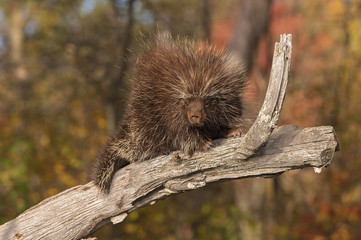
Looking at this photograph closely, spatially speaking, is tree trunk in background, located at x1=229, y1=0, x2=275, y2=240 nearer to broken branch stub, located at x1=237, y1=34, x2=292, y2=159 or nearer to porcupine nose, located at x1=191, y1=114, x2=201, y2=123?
porcupine nose, located at x1=191, y1=114, x2=201, y2=123

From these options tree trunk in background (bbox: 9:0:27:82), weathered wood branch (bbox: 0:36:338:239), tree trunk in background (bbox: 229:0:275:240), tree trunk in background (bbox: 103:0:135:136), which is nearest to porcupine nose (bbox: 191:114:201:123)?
weathered wood branch (bbox: 0:36:338:239)

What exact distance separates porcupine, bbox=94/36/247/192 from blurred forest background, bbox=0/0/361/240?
9.41 feet

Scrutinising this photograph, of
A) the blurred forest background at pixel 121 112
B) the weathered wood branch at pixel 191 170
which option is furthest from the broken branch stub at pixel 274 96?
the blurred forest background at pixel 121 112

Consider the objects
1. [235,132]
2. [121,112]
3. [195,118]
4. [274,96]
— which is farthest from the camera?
[121,112]

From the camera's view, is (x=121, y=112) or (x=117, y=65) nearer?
(x=117, y=65)

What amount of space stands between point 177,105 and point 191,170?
0.50 m

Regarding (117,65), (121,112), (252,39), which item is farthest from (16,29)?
(252,39)

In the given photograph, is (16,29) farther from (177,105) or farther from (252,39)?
(177,105)

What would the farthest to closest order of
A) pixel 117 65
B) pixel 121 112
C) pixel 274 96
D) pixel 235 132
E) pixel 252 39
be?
pixel 121 112
pixel 252 39
pixel 117 65
pixel 235 132
pixel 274 96

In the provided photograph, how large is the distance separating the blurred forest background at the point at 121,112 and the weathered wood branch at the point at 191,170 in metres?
2.54

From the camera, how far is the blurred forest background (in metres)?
7.52

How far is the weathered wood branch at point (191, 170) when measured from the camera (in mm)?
2594

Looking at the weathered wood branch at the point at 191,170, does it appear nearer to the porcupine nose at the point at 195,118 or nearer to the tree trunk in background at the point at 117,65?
the porcupine nose at the point at 195,118

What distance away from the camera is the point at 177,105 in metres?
2.97
